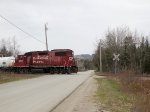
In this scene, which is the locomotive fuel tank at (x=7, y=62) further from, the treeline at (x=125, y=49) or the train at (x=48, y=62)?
the treeline at (x=125, y=49)

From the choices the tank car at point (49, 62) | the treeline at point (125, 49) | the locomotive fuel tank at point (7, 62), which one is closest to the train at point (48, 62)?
the tank car at point (49, 62)

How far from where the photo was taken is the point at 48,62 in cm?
7081

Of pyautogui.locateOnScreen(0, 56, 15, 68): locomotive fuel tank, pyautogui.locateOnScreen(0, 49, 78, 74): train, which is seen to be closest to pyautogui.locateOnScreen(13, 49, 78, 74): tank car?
pyautogui.locateOnScreen(0, 49, 78, 74): train

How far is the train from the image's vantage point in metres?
69.0

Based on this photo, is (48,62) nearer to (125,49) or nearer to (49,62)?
(49,62)

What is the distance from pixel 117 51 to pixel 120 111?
3246 inches

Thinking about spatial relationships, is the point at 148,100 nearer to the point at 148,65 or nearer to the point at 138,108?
the point at 138,108

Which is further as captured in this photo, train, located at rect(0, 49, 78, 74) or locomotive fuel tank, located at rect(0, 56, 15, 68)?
locomotive fuel tank, located at rect(0, 56, 15, 68)

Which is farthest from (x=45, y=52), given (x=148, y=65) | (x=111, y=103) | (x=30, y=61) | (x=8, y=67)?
(x=111, y=103)

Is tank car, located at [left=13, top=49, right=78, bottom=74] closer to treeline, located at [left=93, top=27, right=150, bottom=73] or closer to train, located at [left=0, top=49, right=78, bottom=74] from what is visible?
train, located at [left=0, top=49, right=78, bottom=74]

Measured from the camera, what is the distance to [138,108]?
15.5 m

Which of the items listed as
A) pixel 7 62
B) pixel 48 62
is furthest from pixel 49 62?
pixel 7 62

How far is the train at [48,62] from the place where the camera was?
69000 millimetres

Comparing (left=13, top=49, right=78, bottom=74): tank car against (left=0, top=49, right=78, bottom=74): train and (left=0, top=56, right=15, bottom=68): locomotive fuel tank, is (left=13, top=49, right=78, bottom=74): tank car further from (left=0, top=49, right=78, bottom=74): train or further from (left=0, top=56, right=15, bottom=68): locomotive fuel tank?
(left=0, top=56, right=15, bottom=68): locomotive fuel tank
